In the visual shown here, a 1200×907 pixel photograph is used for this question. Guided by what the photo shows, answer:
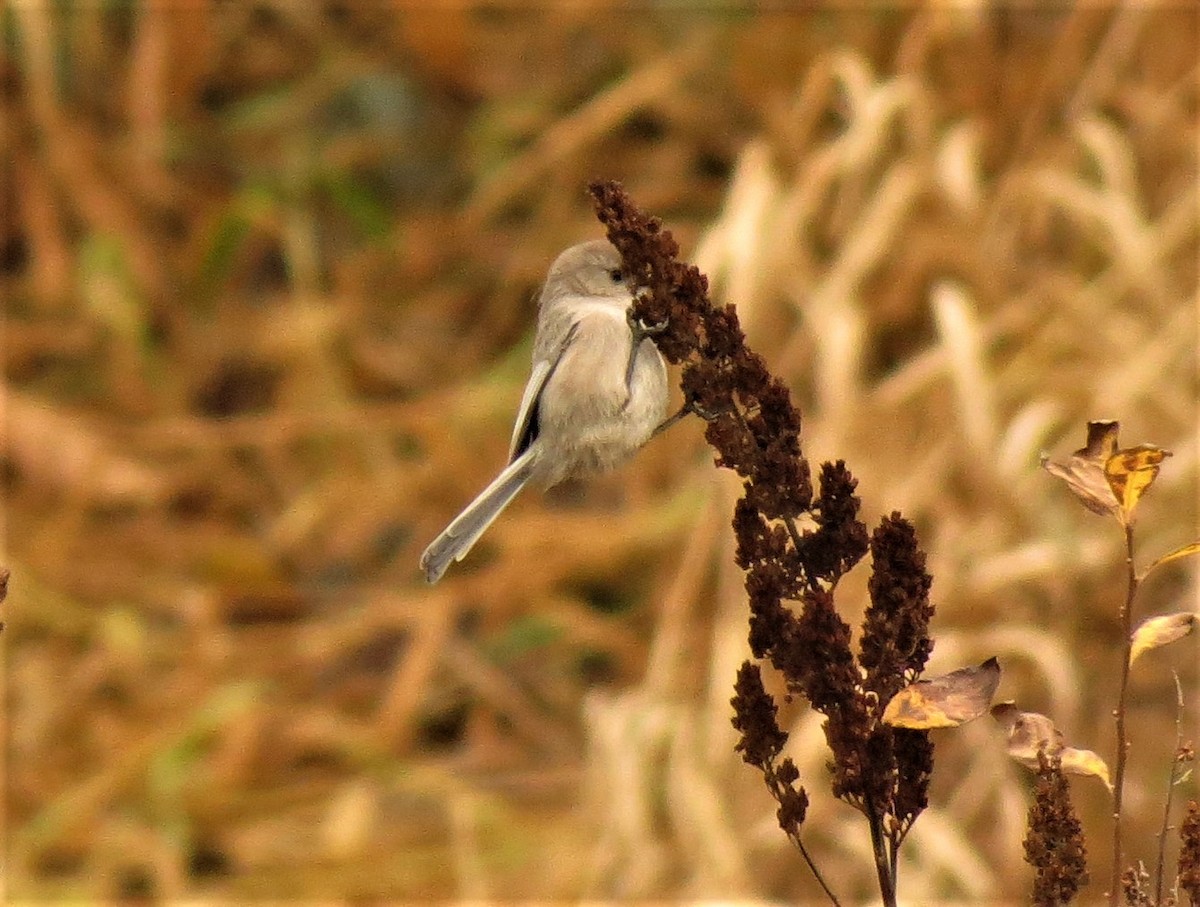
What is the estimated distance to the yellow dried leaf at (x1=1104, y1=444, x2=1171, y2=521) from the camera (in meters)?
1.31

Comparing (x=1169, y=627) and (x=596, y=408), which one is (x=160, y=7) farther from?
(x=1169, y=627)

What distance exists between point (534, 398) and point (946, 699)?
3.06ft

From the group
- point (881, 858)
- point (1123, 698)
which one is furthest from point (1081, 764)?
point (881, 858)

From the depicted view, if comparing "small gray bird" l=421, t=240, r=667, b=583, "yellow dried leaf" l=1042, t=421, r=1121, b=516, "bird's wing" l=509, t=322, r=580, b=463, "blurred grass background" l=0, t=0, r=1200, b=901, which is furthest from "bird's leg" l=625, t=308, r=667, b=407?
"blurred grass background" l=0, t=0, r=1200, b=901

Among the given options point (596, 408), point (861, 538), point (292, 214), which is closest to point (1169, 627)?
point (861, 538)

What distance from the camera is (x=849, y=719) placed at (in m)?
1.48

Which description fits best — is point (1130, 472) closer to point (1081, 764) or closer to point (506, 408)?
point (1081, 764)

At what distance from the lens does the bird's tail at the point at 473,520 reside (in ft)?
6.16

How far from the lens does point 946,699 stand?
1.33m

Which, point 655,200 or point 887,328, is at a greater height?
point 655,200

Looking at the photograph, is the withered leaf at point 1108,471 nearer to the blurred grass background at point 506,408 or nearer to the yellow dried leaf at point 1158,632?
the yellow dried leaf at point 1158,632

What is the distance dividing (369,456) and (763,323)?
1433 millimetres

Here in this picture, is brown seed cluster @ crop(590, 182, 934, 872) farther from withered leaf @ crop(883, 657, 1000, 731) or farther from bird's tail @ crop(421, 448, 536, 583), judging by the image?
bird's tail @ crop(421, 448, 536, 583)

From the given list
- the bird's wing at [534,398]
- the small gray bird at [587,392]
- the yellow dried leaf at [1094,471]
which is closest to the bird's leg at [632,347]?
the small gray bird at [587,392]
